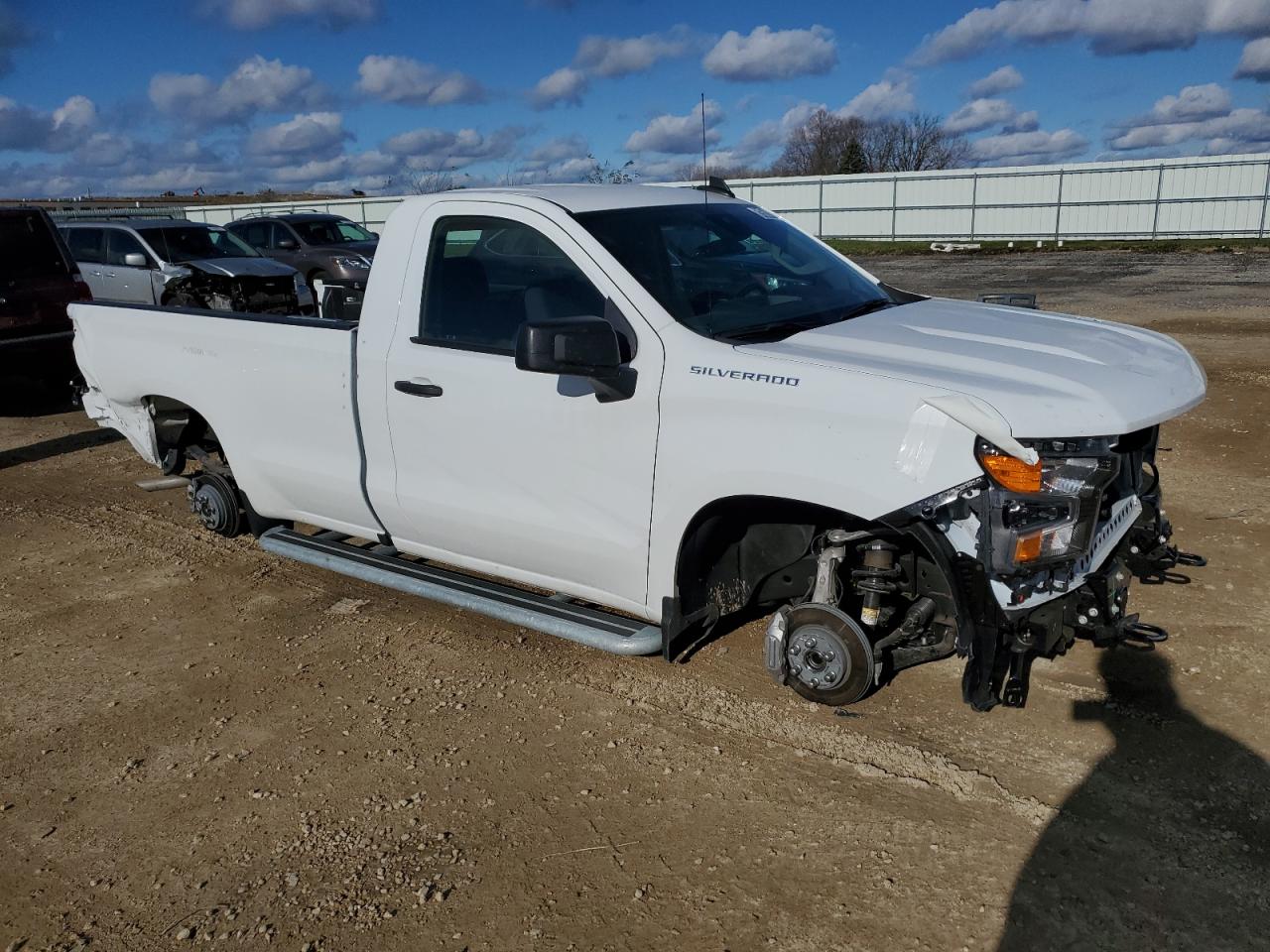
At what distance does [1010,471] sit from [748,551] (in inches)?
49.4

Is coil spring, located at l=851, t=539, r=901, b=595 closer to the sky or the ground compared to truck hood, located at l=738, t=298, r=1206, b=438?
closer to the ground

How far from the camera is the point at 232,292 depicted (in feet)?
39.1

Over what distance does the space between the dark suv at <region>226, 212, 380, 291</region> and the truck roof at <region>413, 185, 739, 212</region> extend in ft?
44.8

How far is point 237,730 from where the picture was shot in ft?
13.8

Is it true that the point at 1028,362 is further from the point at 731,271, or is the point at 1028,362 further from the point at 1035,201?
the point at 1035,201

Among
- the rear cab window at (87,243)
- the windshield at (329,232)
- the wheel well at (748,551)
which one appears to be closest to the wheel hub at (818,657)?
the wheel well at (748,551)

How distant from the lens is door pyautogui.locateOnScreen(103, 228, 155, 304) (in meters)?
15.0

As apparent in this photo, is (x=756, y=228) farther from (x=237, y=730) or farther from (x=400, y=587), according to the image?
(x=237, y=730)

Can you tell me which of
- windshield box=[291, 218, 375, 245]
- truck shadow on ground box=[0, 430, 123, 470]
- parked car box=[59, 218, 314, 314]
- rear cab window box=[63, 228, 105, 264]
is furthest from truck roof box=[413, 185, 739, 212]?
windshield box=[291, 218, 375, 245]

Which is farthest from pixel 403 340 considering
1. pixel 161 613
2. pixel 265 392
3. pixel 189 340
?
pixel 161 613

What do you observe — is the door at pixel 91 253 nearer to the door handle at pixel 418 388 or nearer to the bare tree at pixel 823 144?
the door handle at pixel 418 388

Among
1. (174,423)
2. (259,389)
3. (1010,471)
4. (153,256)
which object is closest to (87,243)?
(153,256)

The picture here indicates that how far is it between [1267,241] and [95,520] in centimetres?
3169

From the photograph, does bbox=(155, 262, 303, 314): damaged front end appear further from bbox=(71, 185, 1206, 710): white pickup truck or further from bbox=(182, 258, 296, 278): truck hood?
bbox=(71, 185, 1206, 710): white pickup truck
